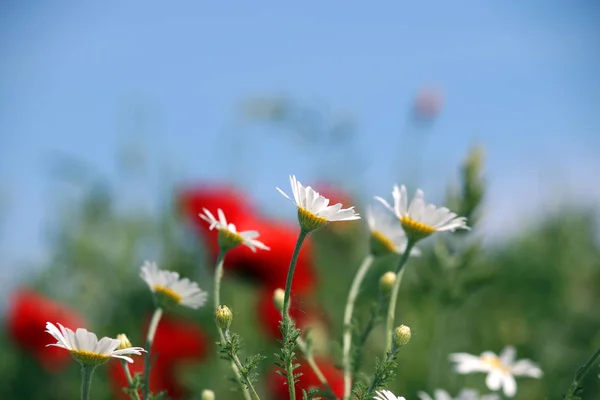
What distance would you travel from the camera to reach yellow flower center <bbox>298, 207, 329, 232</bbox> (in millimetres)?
485

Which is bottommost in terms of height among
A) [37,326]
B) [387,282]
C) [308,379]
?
[37,326]

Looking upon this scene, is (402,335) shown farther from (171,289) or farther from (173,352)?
(173,352)

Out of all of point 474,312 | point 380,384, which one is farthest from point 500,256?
point 380,384

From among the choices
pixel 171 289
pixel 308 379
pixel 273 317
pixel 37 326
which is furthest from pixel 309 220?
pixel 37 326

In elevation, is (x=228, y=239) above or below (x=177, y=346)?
above

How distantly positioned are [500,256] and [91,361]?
171 cm

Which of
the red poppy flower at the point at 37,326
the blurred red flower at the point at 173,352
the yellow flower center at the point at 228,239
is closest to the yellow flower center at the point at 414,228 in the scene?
the yellow flower center at the point at 228,239

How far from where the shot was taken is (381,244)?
628mm

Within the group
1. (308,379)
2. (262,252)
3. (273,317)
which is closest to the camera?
(308,379)

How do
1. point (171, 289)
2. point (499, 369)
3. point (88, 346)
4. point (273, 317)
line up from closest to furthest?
point (88, 346), point (171, 289), point (499, 369), point (273, 317)

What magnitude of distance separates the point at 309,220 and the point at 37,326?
1163 mm

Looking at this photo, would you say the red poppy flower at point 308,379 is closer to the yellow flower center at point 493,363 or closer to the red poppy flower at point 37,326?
the yellow flower center at point 493,363

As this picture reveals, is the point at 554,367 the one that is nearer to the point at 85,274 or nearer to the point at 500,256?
the point at 500,256

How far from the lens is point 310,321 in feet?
4.23
